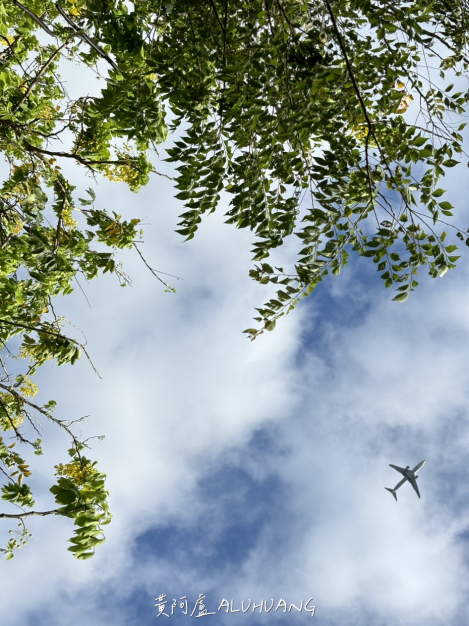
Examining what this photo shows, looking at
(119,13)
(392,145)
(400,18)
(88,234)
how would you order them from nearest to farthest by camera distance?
(400,18) < (392,145) < (119,13) < (88,234)

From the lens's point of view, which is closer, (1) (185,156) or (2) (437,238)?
(2) (437,238)

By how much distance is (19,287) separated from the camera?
126 inches

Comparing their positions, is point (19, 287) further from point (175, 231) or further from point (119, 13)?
point (119, 13)

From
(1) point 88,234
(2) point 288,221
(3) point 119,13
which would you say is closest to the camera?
(2) point 288,221

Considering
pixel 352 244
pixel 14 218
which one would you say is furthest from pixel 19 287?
pixel 352 244

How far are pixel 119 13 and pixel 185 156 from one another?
1210mm

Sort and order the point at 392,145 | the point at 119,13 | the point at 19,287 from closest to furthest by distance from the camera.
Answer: the point at 392,145 → the point at 119,13 → the point at 19,287

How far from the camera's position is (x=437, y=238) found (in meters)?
2.39

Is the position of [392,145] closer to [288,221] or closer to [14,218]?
[288,221]

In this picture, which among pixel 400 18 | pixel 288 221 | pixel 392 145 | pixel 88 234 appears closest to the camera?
pixel 400 18

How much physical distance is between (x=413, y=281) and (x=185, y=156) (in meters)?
1.57

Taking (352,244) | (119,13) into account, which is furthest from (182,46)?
(352,244)

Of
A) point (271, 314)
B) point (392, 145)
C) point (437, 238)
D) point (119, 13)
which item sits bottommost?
point (271, 314)

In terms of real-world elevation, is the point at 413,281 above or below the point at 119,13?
below
